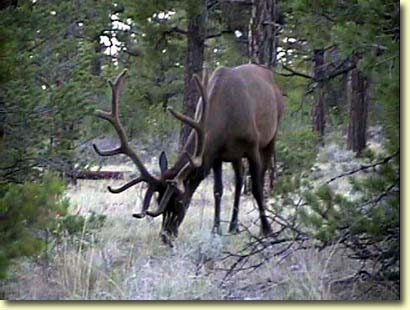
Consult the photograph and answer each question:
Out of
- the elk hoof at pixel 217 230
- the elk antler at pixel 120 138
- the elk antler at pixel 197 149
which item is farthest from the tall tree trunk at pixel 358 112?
the elk antler at pixel 120 138

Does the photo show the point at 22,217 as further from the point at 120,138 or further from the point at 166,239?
the point at 166,239

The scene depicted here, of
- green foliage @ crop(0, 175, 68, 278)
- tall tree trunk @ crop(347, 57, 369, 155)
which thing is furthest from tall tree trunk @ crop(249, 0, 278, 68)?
green foliage @ crop(0, 175, 68, 278)

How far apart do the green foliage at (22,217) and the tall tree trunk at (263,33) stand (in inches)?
228

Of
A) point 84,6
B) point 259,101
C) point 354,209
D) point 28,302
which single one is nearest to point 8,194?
point 28,302

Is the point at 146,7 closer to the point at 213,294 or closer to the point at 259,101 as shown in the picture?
the point at 259,101

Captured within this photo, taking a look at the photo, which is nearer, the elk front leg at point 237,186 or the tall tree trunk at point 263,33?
the elk front leg at point 237,186

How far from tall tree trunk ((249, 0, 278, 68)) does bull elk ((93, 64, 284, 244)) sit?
146 centimetres

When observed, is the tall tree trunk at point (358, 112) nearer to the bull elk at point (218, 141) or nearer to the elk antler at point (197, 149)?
the bull elk at point (218, 141)

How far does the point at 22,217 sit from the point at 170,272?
1.52m

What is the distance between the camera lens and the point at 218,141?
21.6 feet

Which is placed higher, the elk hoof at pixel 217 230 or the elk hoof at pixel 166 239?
the elk hoof at pixel 217 230

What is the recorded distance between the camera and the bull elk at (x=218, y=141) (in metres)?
5.93

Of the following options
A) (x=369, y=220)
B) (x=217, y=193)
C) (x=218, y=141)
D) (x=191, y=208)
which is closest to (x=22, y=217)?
(x=369, y=220)

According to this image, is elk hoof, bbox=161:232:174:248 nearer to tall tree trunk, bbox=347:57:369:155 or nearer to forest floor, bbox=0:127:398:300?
forest floor, bbox=0:127:398:300
